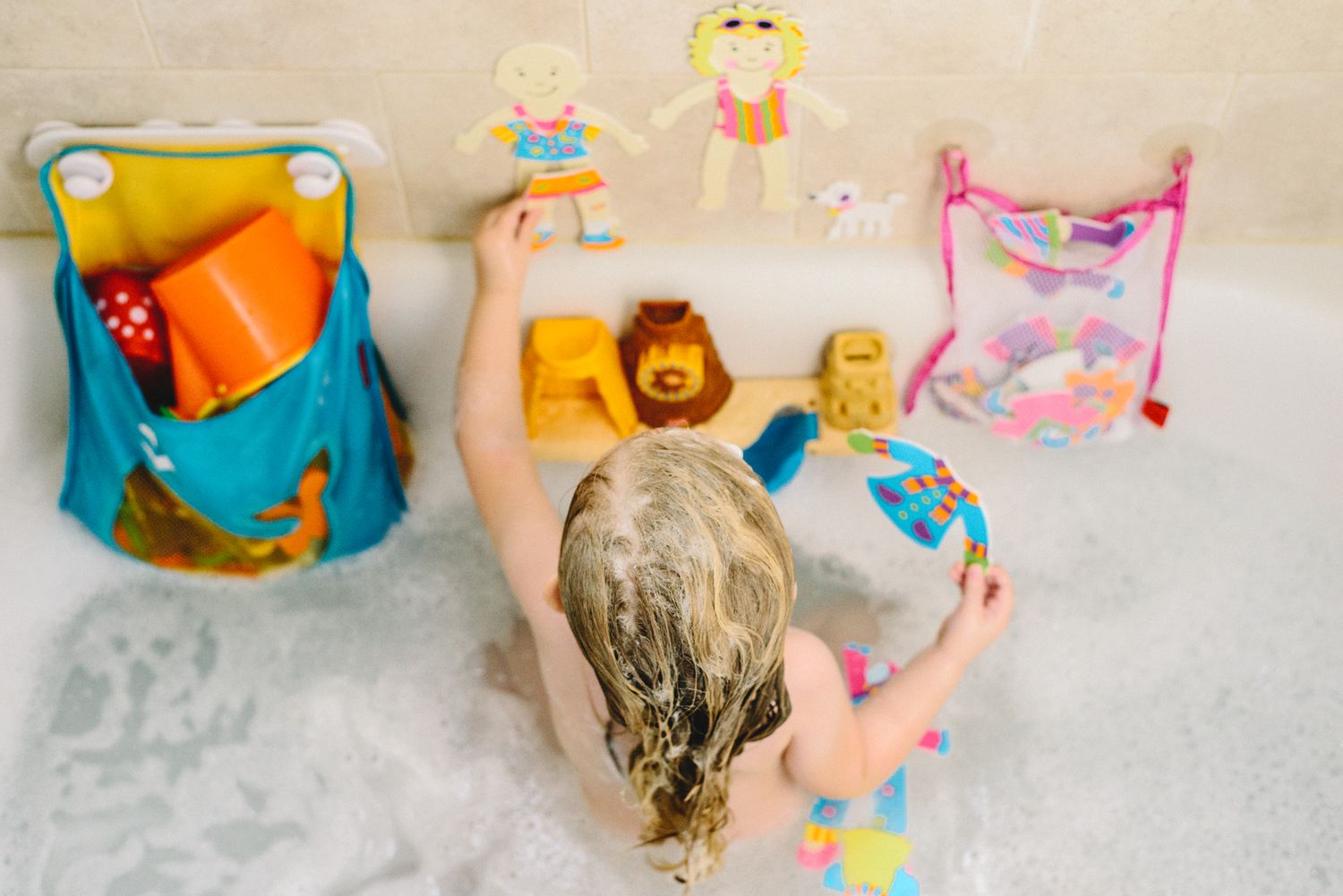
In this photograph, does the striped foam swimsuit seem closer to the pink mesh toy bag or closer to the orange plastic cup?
the pink mesh toy bag

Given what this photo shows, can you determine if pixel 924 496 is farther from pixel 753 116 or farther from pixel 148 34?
pixel 148 34

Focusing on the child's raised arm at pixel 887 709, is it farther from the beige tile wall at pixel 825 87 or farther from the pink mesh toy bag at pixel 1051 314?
the beige tile wall at pixel 825 87

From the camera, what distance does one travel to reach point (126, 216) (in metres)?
1.19

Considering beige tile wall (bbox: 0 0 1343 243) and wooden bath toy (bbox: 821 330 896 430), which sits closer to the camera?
beige tile wall (bbox: 0 0 1343 243)

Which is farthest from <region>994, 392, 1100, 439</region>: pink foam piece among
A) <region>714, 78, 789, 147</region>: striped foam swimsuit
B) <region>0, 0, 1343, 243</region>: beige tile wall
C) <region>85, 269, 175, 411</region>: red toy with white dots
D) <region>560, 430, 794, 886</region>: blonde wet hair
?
<region>85, 269, 175, 411</region>: red toy with white dots

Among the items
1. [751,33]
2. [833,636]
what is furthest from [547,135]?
[833,636]

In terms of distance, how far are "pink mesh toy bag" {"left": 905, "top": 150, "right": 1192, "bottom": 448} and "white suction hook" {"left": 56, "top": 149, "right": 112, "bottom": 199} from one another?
924 millimetres

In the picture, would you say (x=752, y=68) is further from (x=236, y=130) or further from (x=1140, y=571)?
(x=1140, y=571)

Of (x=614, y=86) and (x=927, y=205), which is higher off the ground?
(x=614, y=86)

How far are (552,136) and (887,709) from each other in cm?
71

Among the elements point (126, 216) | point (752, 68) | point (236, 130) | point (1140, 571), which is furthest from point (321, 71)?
point (1140, 571)

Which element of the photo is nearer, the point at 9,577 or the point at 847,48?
the point at 847,48

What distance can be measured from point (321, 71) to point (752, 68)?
0.46 meters

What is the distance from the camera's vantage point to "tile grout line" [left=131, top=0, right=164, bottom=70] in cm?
107
